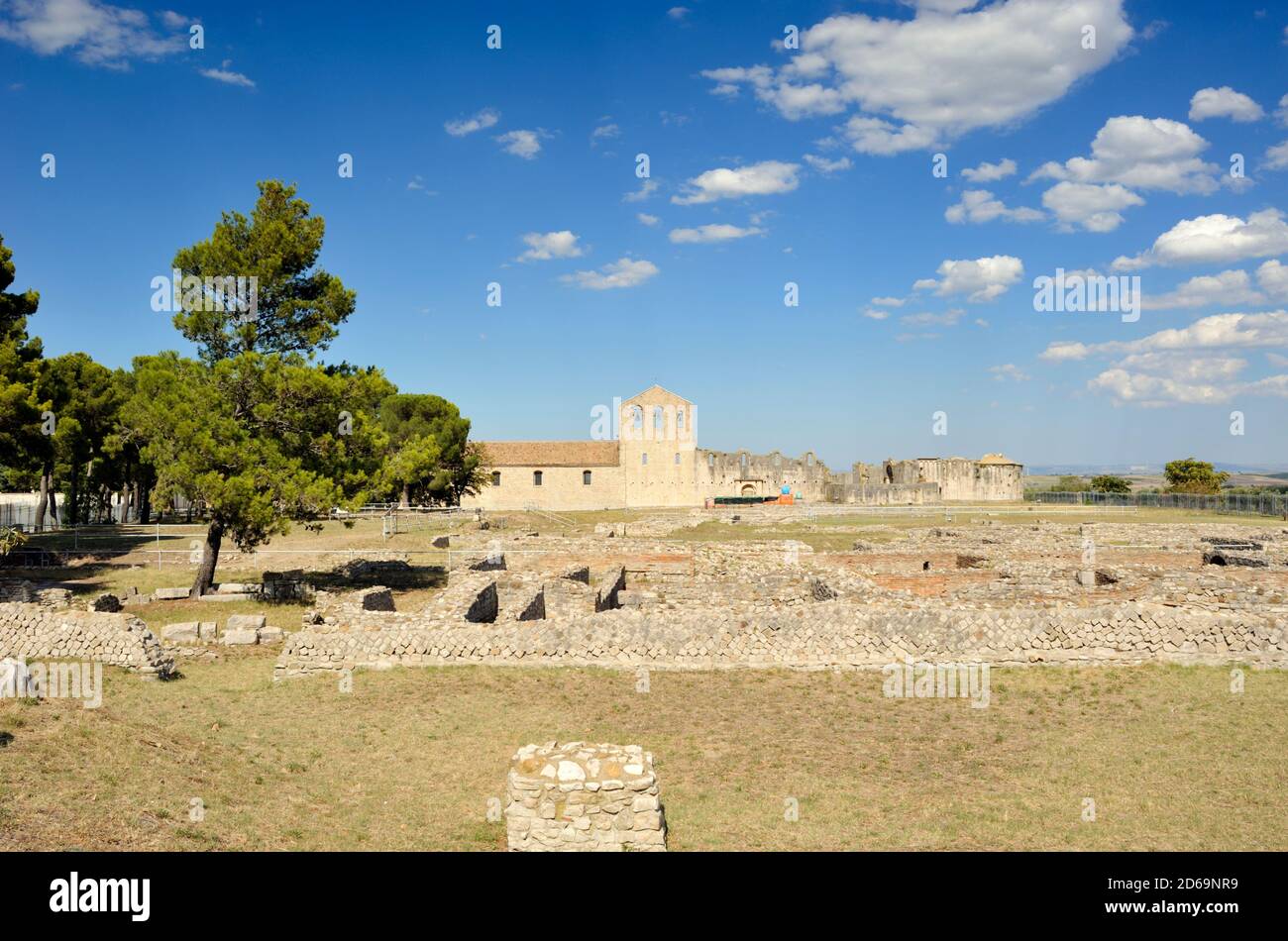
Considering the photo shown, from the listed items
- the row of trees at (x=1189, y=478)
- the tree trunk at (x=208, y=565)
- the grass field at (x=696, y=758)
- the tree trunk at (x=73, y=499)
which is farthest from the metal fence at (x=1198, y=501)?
the tree trunk at (x=73, y=499)

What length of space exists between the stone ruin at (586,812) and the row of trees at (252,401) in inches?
614

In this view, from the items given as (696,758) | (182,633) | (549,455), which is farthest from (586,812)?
(549,455)

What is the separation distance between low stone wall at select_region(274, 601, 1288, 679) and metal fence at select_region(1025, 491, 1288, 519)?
4254 cm

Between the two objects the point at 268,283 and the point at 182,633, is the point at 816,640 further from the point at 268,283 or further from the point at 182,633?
the point at 268,283

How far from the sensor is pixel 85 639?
14.1 metres

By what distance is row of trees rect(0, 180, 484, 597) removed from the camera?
21.0 m

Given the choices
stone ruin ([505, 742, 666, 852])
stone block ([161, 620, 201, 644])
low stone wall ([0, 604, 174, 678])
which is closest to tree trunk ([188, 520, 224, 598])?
stone block ([161, 620, 201, 644])

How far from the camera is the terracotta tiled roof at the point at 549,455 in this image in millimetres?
67188

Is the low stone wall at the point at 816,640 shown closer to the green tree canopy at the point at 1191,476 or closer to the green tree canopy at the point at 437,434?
the green tree canopy at the point at 437,434

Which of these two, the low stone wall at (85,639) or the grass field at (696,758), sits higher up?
the low stone wall at (85,639)

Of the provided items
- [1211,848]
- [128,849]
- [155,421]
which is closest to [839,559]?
[1211,848]
